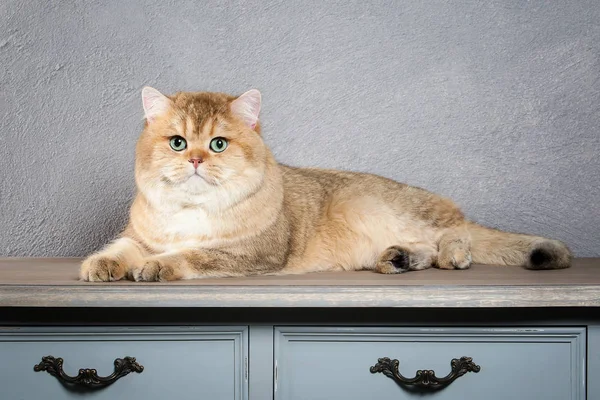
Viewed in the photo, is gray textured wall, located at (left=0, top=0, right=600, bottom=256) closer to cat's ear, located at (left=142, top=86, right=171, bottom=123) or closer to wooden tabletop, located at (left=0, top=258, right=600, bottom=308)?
cat's ear, located at (left=142, top=86, right=171, bottom=123)

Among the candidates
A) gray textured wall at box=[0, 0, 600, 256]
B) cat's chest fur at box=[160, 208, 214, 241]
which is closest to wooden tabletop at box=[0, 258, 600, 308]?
cat's chest fur at box=[160, 208, 214, 241]

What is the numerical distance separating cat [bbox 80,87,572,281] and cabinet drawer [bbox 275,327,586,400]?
29cm

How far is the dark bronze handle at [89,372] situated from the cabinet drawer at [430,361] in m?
0.30

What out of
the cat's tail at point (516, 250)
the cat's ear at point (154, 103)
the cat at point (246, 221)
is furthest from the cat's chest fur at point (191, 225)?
the cat's tail at point (516, 250)

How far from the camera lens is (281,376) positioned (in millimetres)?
1343

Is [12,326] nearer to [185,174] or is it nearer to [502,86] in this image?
[185,174]

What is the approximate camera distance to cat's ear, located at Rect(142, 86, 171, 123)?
62.6 inches

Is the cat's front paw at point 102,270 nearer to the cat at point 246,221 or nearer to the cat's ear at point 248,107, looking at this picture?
the cat at point 246,221

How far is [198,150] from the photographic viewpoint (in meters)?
1.53

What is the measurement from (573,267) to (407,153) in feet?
2.13

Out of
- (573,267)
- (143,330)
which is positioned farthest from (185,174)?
(573,267)

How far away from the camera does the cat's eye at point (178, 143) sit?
61.4 inches

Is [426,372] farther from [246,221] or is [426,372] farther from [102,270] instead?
[102,270]

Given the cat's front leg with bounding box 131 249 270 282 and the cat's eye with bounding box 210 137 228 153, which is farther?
the cat's eye with bounding box 210 137 228 153
